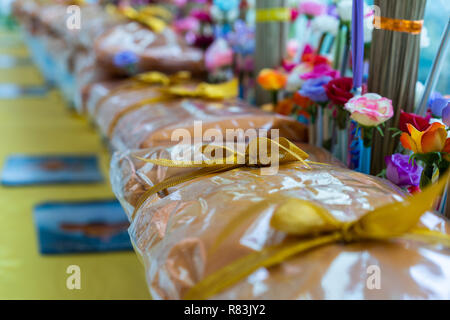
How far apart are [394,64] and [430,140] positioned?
0.23 meters

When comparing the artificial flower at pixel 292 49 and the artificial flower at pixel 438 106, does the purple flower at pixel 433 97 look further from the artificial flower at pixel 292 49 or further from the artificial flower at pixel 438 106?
the artificial flower at pixel 292 49

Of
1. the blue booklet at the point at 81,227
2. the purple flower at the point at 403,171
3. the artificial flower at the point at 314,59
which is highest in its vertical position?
the artificial flower at the point at 314,59

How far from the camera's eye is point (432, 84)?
884mm

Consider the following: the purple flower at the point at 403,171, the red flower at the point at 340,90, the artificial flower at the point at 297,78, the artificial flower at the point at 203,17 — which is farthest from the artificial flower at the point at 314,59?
the artificial flower at the point at 203,17

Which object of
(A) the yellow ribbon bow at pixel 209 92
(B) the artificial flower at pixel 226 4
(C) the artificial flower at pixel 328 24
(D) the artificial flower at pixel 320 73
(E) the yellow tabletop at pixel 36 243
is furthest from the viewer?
(B) the artificial flower at pixel 226 4

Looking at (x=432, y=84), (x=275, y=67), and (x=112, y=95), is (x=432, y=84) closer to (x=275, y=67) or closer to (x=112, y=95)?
(x=275, y=67)

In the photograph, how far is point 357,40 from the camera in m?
0.92

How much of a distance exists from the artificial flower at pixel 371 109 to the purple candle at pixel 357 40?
9cm

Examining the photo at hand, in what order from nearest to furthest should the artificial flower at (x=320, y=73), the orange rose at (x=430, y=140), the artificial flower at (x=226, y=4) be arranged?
the orange rose at (x=430, y=140)
the artificial flower at (x=320, y=73)
the artificial flower at (x=226, y=4)

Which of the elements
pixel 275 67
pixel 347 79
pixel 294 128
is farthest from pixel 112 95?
pixel 347 79

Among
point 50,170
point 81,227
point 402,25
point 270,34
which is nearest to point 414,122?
point 402,25

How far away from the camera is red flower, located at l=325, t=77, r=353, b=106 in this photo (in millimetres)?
952

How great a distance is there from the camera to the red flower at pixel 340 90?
37.5 inches

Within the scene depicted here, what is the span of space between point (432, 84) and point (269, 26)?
2.51 ft
